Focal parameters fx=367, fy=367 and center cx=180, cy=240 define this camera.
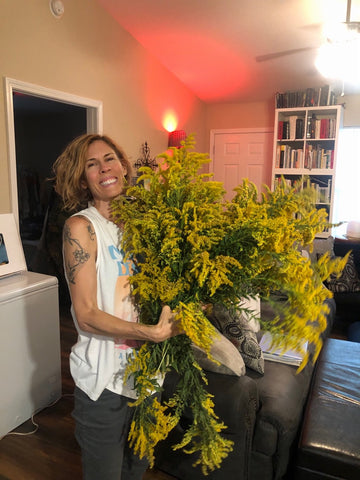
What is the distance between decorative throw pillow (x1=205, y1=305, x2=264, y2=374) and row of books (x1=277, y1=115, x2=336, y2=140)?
11.9 ft

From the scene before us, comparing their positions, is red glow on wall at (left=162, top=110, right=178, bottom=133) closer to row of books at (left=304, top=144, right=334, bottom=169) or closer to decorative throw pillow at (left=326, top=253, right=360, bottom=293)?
row of books at (left=304, top=144, right=334, bottom=169)

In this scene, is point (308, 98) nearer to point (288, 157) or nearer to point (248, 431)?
point (288, 157)

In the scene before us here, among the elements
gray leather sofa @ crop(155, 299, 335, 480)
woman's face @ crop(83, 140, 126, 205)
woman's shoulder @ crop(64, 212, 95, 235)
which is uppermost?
woman's face @ crop(83, 140, 126, 205)

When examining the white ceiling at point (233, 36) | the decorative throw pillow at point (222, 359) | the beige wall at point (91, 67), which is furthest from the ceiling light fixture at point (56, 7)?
the decorative throw pillow at point (222, 359)

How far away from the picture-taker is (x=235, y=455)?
158 cm

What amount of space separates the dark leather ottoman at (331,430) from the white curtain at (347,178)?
3.30m

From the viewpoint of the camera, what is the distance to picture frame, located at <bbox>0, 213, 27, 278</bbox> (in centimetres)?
228

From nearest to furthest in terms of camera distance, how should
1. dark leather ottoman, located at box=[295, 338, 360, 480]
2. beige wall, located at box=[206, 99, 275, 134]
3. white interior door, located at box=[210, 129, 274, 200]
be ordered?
dark leather ottoman, located at box=[295, 338, 360, 480] < beige wall, located at box=[206, 99, 275, 134] < white interior door, located at box=[210, 129, 274, 200]

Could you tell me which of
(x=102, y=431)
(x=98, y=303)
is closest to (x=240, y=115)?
(x=98, y=303)

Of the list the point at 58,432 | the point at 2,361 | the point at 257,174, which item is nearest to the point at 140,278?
the point at 2,361

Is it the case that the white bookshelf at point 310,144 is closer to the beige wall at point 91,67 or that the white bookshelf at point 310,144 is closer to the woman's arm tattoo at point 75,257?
the beige wall at point 91,67

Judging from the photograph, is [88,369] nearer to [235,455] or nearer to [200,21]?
[235,455]

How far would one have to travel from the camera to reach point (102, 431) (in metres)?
1.11

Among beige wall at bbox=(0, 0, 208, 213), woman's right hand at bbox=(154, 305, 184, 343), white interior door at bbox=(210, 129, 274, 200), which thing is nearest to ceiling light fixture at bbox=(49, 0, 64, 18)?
beige wall at bbox=(0, 0, 208, 213)
